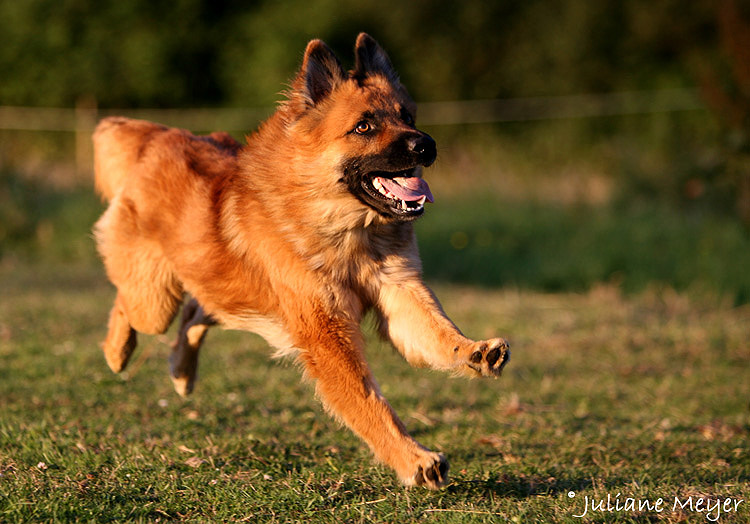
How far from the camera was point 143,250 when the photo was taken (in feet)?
17.4

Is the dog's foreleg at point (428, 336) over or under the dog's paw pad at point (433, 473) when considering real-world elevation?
over

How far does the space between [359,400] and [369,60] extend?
191 centimetres

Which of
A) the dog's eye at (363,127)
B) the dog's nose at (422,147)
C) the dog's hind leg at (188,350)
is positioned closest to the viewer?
the dog's nose at (422,147)

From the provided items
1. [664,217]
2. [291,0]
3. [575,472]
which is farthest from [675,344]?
[291,0]

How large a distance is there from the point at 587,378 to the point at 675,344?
4.38 feet

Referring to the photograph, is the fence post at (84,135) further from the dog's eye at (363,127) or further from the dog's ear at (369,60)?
the dog's eye at (363,127)

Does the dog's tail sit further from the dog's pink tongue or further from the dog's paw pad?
the dog's paw pad

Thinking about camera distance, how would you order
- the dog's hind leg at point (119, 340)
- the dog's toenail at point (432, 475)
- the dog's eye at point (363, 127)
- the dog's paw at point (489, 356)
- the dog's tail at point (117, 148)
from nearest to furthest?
the dog's toenail at point (432, 475) → the dog's paw at point (489, 356) → the dog's eye at point (363, 127) → the dog's hind leg at point (119, 340) → the dog's tail at point (117, 148)

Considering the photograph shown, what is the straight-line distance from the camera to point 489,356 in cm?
387

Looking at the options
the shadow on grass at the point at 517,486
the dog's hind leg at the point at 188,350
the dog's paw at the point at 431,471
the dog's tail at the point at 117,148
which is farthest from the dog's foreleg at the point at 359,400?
the dog's tail at the point at 117,148

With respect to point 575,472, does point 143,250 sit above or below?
above

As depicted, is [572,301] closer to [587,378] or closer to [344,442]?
[587,378]

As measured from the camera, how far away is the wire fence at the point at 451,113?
20.8m

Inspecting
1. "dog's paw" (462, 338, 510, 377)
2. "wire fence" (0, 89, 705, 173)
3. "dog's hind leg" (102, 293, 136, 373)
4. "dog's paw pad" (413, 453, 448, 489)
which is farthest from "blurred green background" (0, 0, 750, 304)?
"dog's paw pad" (413, 453, 448, 489)
